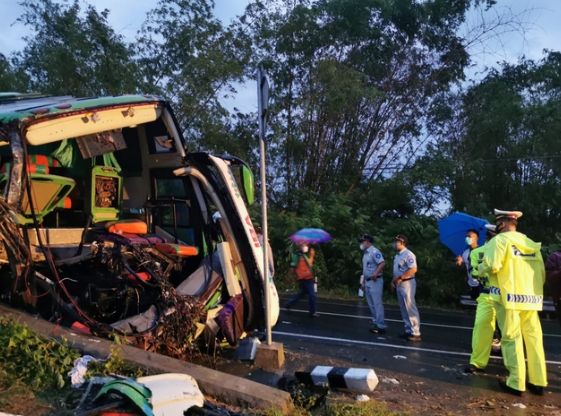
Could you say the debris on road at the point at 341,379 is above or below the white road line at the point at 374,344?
above

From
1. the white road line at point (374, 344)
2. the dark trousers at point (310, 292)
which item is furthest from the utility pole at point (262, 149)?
the dark trousers at point (310, 292)

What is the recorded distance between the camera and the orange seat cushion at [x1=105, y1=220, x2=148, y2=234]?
561 cm

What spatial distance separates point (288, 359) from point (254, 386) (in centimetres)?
180

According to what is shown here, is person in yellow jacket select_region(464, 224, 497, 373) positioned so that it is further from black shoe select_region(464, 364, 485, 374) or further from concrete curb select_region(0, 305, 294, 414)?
concrete curb select_region(0, 305, 294, 414)

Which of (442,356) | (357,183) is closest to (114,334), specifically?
(442,356)

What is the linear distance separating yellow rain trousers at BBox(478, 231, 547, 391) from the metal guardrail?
20.1ft

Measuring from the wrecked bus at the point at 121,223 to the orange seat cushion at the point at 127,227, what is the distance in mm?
14

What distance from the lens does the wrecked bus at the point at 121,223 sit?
4.32 metres

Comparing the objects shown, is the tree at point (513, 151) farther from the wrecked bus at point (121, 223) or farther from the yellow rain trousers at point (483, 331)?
the wrecked bus at point (121, 223)

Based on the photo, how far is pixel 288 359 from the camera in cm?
582

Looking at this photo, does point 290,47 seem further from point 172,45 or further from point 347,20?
point 172,45

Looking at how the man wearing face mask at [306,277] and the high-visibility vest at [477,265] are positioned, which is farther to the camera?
the man wearing face mask at [306,277]

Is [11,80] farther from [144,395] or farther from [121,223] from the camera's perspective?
[144,395]

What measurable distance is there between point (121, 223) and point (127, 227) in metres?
0.07
